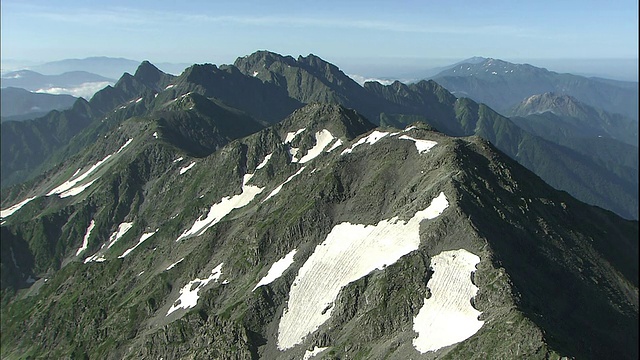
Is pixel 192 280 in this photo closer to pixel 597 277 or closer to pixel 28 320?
pixel 28 320

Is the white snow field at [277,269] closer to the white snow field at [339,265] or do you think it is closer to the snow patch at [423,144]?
the white snow field at [339,265]

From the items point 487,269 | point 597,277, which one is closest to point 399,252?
point 487,269

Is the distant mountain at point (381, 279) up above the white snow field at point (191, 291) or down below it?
above

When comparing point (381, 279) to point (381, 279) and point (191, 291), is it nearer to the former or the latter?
point (381, 279)

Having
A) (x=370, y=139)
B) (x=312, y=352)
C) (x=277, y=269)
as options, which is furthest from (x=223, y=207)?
(x=312, y=352)

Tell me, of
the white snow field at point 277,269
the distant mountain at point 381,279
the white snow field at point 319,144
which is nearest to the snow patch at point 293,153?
the white snow field at point 319,144
